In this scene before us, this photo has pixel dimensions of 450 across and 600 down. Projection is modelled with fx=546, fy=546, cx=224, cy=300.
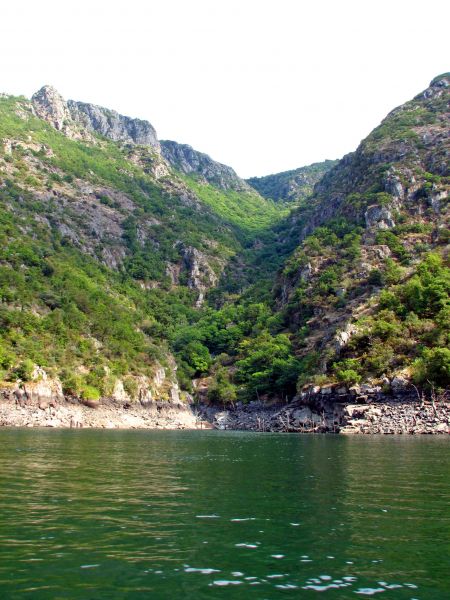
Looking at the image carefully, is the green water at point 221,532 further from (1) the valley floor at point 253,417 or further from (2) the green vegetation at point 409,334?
(2) the green vegetation at point 409,334

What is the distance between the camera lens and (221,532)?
1911cm

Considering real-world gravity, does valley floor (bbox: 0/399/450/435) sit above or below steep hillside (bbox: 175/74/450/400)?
below

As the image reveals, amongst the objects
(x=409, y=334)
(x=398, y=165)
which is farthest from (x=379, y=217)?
(x=409, y=334)

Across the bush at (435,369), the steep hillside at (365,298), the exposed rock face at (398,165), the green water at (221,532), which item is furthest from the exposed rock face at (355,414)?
the exposed rock face at (398,165)

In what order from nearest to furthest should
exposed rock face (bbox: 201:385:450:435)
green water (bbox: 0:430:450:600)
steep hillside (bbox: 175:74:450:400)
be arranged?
green water (bbox: 0:430:450:600), exposed rock face (bbox: 201:385:450:435), steep hillside (bbox: 175:74:450:400)

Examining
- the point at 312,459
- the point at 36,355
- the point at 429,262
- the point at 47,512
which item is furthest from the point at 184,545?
the point at 429,262

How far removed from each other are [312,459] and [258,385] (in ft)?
284

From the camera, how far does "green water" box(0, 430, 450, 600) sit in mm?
13648

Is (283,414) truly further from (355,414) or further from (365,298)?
(365,298)

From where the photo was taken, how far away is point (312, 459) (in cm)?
4478

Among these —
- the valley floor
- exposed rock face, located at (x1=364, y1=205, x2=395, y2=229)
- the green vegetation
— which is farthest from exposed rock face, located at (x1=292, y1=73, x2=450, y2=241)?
the valley floor

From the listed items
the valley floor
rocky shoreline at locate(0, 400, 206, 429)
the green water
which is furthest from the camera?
rocky shoreline at locate(0, 400, 206, 429)

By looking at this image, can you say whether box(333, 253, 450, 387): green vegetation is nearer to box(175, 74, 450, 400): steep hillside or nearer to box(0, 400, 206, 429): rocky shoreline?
box(175, 74, 450, 400): steep hillside

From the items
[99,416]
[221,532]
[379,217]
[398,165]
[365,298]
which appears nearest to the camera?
[221,532]
